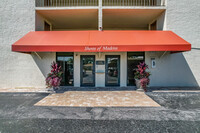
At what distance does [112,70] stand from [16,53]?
7.45 m

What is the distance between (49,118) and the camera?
3.69 meters

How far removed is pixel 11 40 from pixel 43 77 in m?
3.61

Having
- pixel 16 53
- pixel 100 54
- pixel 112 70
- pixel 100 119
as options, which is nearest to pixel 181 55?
pixel 112 70

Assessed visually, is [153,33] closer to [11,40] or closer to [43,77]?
[43,77]

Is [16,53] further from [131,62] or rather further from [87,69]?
[131,62]

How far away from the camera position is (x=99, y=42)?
19.7 ft

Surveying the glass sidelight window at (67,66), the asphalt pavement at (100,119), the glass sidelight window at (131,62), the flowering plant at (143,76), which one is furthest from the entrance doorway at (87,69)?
the asphalt pavement at (100,119)

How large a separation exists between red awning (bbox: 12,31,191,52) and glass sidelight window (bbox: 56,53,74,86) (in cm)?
197

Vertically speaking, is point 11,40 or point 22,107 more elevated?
point 11,40

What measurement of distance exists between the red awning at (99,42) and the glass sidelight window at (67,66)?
6.46 feet

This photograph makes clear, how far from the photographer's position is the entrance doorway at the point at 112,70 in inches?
326

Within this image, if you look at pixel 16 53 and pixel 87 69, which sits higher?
pixel 16 53

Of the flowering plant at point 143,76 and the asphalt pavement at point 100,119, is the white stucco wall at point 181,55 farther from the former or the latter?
the asphalt pavement at point 100,119

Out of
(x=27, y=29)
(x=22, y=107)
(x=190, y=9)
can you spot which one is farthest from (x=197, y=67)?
(x=27, y=29)
